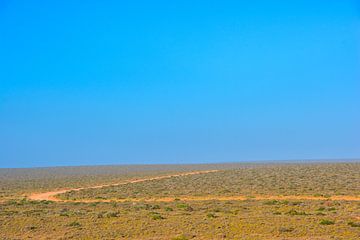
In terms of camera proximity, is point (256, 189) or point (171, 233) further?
point (256, 189)

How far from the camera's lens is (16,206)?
31.8 meters

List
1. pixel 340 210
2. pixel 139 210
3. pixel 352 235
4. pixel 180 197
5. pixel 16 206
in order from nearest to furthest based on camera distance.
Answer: pixel 352 235 → pixel 340 210 → pixel 139 210 → pixel 16 206 → pixel 180 197

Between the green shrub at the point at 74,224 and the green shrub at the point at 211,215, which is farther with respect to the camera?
the green shrub at the point at 211,215

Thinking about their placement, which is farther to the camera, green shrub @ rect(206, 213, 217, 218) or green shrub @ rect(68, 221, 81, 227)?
green shrub @ rect(206, 213, 217, 218)

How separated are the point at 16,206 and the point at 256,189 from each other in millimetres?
19651

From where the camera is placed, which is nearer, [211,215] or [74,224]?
[74,224]

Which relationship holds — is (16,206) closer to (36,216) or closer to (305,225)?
(36,216)

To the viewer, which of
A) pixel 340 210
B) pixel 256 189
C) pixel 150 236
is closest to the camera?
pixel 150 236

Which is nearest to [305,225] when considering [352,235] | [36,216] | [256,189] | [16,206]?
[352,235]

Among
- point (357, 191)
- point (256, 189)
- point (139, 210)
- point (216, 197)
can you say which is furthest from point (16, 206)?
point (357, 191)

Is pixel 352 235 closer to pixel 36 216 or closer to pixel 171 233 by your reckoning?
pixel 171 233

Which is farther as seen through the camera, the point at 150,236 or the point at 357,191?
the point at 357,191

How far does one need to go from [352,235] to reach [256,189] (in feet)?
69.7

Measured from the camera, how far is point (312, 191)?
35.5m
